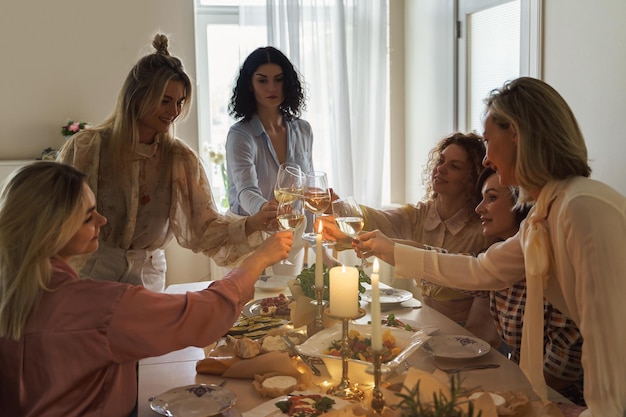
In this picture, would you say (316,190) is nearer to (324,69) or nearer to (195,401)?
(195,401)

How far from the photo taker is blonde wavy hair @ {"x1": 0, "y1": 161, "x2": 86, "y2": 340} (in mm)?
1442

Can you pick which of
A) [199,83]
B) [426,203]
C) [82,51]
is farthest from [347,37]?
[426,203]

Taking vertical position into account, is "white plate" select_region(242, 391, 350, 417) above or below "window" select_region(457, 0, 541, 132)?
below

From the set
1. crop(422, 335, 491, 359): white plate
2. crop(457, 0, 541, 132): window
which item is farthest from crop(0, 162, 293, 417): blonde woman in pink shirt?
crop(457, 0, 541, 132): window

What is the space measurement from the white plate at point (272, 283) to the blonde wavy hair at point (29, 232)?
121 centimetres

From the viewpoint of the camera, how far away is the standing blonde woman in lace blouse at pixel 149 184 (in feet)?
7.79

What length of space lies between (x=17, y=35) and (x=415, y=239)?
3.03m

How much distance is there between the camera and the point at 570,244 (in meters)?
1.60

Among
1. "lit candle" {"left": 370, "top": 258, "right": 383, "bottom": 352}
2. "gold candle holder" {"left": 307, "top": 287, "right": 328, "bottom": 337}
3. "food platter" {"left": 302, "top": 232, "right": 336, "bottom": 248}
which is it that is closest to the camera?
"lit candle" {"left": 370, "top": 258, "right": 383, "bottom": 352}

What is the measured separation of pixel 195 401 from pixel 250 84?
207 centimetres

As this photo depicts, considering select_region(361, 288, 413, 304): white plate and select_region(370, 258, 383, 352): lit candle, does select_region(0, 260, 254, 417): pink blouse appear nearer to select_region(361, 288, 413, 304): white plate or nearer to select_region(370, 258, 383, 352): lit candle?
select_region(370, 258, 383, 352): lit candle

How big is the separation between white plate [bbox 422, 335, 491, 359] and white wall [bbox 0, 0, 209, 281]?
302cm

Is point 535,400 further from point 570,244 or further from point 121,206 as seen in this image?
point 121,206

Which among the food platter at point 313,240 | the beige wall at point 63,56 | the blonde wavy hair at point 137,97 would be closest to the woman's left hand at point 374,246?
the food platter at point 313,240
